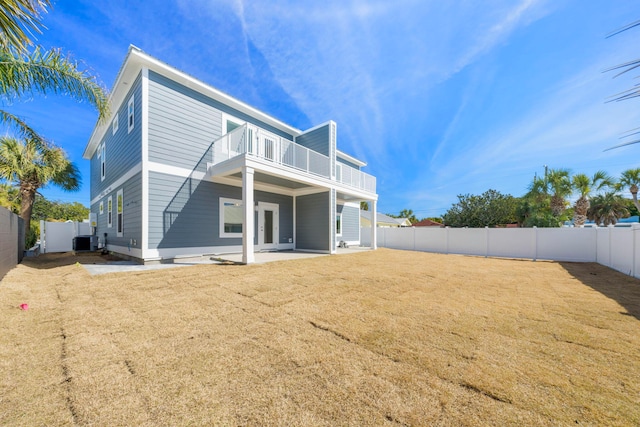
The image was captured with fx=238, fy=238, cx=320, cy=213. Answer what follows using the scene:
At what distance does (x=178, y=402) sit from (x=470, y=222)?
25198 millimetres

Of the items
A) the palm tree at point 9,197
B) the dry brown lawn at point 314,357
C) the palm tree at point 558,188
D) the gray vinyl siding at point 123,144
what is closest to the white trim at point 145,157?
the gray vinyl siding at point 123,144

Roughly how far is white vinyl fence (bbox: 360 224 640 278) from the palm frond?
14.4 metres

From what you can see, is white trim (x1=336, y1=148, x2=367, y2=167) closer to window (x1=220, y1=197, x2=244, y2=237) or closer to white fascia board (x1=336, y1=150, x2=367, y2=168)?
white fascia board (x1=336, y1=150, x2=367, y2=168)

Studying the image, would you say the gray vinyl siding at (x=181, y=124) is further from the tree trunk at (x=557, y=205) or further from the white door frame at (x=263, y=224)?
the tree trunk at (x=557, y=205)

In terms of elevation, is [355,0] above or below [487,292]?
above

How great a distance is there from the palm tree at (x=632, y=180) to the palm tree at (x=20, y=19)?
85.4 ft

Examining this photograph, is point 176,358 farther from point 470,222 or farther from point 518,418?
point 470,222

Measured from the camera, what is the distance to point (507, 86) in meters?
9.02

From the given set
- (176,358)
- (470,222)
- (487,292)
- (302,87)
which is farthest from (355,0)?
(470,222)

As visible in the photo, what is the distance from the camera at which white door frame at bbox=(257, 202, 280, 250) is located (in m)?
10.7

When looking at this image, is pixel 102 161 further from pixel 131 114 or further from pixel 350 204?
pixel 350 204

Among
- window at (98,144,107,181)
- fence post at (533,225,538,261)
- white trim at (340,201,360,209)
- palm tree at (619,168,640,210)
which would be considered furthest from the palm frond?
palm tree at (619,168,640,210)

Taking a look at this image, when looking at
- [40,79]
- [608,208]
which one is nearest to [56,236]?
[40,79]

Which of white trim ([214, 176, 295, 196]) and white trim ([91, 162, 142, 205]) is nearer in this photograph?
white trim ([91, 162, 142, 205])
